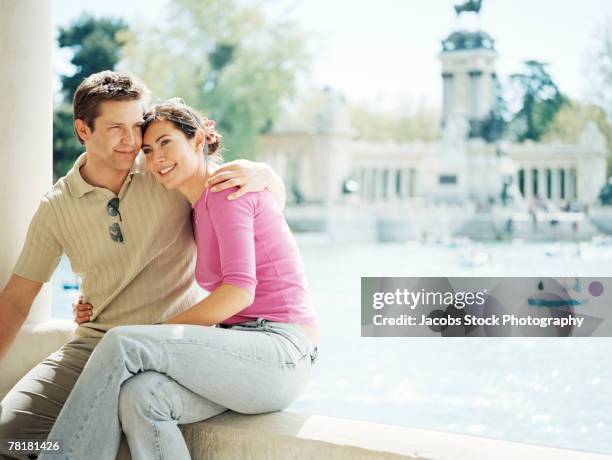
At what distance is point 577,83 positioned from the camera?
27766mm

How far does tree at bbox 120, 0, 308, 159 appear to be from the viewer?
2239cm

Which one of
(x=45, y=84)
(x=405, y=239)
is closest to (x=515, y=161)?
(x=405, y=239)

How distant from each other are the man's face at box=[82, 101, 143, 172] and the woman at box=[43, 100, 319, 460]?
0.16ft

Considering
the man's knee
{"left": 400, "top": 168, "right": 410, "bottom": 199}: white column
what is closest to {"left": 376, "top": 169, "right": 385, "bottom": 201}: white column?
{"left": 400, "top": 168, "right": 410, "bottom": 199}: white column

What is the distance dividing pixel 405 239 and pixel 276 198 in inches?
880

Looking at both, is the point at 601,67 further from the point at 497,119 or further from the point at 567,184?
the point at 497,119

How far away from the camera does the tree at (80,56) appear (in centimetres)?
2030

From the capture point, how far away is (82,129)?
195 cm

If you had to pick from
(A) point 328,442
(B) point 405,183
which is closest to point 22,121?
(A) point 328,442

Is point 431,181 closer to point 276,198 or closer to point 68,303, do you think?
point 68,303

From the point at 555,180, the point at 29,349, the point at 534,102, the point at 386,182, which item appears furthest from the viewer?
the point at 534,102

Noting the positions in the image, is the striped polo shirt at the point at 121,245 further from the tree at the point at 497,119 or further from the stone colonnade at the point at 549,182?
the stone colonnade at the point at 549,182

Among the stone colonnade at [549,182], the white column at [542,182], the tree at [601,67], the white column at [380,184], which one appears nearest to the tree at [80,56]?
the white column at [380,184]

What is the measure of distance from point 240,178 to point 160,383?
1.37 feet
